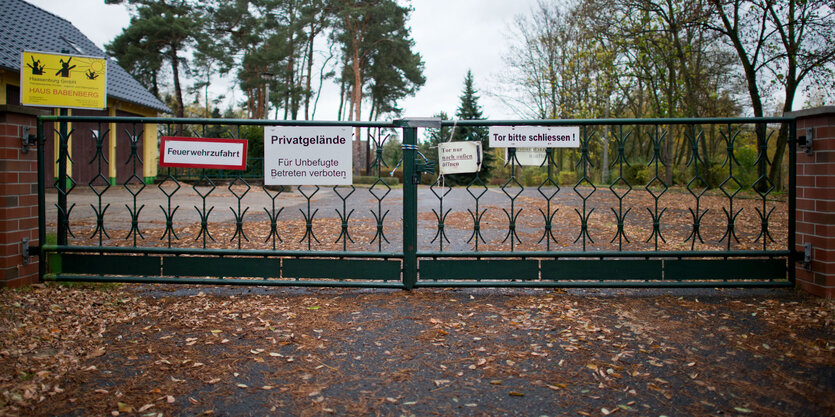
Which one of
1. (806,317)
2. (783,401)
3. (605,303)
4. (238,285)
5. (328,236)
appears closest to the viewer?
(783,401)

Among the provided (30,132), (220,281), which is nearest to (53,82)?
(30,132)

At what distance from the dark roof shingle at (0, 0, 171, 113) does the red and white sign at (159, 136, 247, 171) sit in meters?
12.5

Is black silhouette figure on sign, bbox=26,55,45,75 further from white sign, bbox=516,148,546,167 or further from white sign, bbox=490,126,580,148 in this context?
white sign, bbox=516,148,546,167

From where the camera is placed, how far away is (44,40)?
1659cm

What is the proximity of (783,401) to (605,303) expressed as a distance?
64.8 inches

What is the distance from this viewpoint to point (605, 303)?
4.01 m

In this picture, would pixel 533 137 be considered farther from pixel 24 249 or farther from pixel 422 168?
pixel 24 249

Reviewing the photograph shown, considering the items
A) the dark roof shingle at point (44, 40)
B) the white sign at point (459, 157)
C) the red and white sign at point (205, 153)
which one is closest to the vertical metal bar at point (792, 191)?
the white sign at point (459, 157)

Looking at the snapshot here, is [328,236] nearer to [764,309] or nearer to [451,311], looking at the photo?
[451,311]

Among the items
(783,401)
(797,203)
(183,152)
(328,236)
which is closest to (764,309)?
(797,203)

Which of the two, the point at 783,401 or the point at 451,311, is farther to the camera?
the point at 451,311

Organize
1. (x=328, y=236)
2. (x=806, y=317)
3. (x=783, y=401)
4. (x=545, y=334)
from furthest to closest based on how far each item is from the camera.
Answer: (x=328, y=236) < (x=806, y=317) < (x=545, y=334) < (x=783, y=401)

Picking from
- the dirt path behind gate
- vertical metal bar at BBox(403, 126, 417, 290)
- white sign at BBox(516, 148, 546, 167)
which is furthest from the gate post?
white sign at BBox(516, 148, 546, 167)

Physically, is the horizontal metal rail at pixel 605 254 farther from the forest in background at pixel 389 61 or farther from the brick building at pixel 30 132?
the forest in background at pixel 389 61
